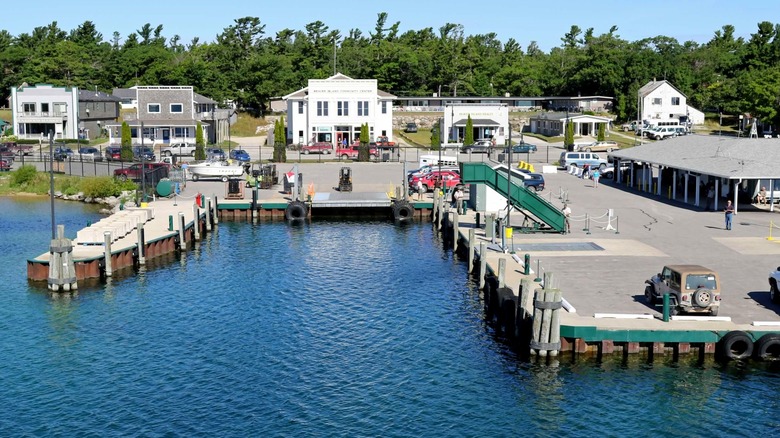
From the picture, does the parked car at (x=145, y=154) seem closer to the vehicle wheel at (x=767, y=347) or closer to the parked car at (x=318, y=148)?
the parked car at (x=318, y=148)

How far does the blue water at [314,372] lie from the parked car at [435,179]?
25775 mm

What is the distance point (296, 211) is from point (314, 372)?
34.9 metres

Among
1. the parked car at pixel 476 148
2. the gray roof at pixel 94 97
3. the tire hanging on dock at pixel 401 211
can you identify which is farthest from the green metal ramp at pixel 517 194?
the gray roof at pixel 94 97

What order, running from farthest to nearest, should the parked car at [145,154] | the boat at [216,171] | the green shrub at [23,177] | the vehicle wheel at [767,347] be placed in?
the parked car at [145,154]
the green shrub at [23,177]
the boat at [216,171]
the vehicle wheel at [767,347]

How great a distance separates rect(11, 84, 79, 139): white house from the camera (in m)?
123

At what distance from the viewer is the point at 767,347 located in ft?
113

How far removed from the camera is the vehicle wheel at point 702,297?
36.0 m

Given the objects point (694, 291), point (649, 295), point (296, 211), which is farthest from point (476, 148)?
point (694, 291)

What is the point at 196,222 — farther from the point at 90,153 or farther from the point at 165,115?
the point at 165,115

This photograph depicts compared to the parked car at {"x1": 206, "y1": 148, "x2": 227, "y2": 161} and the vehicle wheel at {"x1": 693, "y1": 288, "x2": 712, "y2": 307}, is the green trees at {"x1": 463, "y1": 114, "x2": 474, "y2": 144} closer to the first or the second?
the parked car at {"x1": 206, "y1": 148, "x2": 227, "y2": 161}

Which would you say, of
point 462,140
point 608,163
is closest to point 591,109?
point 462,140

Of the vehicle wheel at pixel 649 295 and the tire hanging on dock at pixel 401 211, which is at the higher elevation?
the tire hanging on dock at pixel 401 211

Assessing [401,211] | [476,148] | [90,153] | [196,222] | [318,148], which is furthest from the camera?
[476,148]

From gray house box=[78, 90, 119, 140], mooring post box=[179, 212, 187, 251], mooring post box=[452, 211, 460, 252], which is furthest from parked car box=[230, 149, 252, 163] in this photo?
mooring post box=[452, 211, 460, 252]
